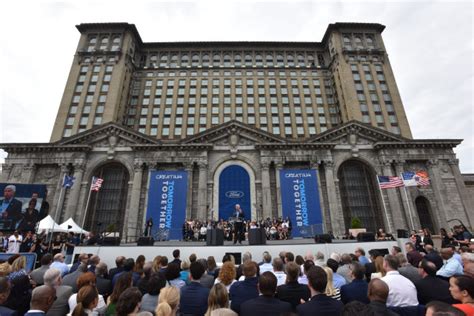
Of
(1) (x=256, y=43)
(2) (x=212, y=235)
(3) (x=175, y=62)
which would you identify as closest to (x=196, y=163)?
(2) (x=212, y=235)

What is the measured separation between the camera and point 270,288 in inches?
150

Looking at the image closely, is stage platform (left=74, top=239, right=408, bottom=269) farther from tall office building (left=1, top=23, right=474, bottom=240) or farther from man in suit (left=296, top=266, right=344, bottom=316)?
tall office building (left=1, top=23, right=474, bottom=240)

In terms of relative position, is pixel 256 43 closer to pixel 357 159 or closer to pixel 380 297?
pixel 357 159

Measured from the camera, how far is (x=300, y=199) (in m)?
28.9

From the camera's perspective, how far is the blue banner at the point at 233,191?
3033 centimetres

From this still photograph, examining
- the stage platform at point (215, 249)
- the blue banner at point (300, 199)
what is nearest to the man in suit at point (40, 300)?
the stage platform at point (215, 249)

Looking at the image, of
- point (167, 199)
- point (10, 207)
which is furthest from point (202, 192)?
point (10, 207)

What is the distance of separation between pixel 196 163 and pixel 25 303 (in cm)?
2722

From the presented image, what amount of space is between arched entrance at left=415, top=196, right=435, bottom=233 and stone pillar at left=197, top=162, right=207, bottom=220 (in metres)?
27.6

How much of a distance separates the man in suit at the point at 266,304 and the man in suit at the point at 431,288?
3.39 m

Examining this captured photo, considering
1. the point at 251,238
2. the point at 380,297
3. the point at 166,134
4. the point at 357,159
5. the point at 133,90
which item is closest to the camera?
the point at 380,297

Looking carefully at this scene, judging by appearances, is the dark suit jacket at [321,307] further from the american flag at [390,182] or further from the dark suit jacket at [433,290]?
the american flag at [390,182]

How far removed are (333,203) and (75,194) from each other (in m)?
32.0

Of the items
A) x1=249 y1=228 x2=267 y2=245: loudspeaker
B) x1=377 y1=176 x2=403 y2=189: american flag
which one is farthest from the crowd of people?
x1=377 y1=176 x2=403 y2=189: american flag
